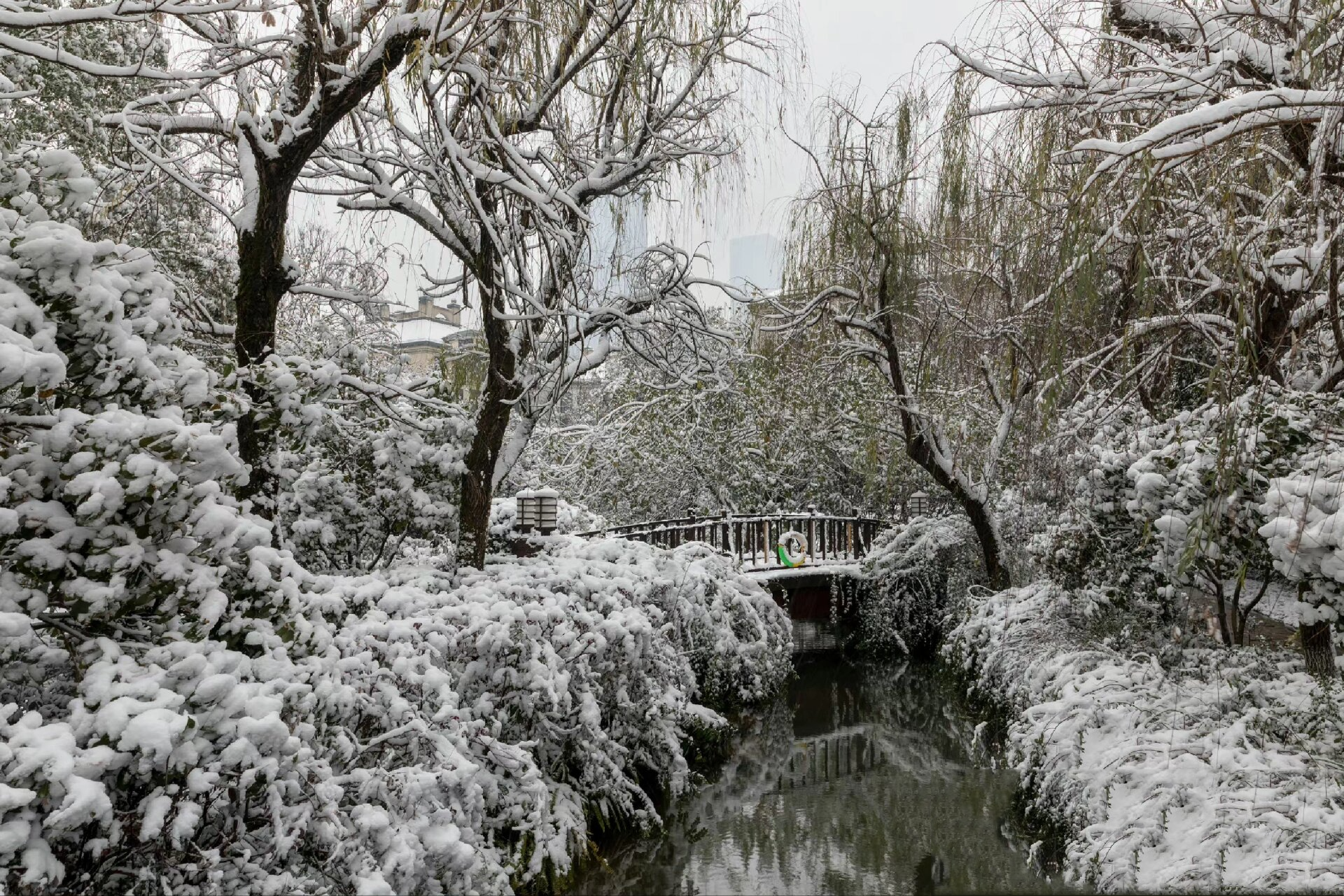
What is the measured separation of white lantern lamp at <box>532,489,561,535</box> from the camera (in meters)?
8.81

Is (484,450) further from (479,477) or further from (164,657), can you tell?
(164,657)

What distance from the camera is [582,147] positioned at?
24.5 feet

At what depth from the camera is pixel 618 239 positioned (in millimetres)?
7441

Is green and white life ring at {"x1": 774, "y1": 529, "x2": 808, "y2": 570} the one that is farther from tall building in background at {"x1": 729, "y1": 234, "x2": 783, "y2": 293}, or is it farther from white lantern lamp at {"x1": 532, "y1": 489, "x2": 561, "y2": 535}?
white lantern lamp at {"x1": 532, "y1": 489, "x2": 561, "y2": 535}

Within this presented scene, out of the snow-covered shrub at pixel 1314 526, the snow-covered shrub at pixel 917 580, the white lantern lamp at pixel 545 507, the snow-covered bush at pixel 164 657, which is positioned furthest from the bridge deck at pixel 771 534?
the snow-covered shrub at pixel 1314 526

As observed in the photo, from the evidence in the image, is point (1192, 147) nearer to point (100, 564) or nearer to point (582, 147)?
point (100, 564)

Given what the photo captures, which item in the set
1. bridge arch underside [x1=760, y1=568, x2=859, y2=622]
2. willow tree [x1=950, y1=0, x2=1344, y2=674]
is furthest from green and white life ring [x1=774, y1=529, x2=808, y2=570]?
willow tree [x1=950, y1=0, x2=1344, y2=674]

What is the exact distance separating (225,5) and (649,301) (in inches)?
175

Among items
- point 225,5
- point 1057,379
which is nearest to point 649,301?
point 1057,379

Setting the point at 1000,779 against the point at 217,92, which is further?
the point at 1000,779

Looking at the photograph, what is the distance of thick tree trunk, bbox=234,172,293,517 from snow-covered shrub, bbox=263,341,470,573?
1.41 metres

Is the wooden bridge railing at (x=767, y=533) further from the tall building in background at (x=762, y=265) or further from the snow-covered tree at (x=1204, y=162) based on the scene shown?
the snow-covered tree at (x=1204, y=162)

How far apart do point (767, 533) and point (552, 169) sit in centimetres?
940

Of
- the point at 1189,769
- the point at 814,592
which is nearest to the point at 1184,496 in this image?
the point at 1189,769
